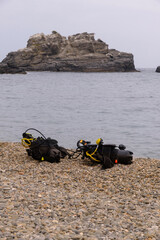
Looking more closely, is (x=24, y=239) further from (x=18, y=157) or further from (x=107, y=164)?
(x=18, y=157)

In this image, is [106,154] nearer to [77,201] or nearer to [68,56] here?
[77,201]

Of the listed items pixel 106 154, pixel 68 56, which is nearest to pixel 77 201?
pixel 106 154

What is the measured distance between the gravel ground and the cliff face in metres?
122

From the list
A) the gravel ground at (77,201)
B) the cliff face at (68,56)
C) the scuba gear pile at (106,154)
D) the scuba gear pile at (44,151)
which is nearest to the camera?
the gravel ground at (77,201)

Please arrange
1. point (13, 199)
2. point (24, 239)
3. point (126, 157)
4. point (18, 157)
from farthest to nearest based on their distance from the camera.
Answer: point (18, 157) → point (126, 157) → point (13, 199) → point (24, 239)

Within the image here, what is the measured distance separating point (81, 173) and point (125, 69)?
132m

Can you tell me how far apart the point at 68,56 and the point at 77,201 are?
415ft

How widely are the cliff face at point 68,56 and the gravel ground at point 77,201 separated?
4801 inches

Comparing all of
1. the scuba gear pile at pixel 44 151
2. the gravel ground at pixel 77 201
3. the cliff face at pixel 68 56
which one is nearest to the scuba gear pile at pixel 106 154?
the gravel ground at pixel 77 201

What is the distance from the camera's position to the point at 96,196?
19.3ft

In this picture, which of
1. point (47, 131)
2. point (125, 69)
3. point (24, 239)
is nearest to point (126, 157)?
point (24, 239)

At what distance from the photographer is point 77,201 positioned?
5461 mm

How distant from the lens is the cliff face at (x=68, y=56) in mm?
128250

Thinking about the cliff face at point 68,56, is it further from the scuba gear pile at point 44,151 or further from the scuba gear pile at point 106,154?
the scuba gear pile at point 106,154
